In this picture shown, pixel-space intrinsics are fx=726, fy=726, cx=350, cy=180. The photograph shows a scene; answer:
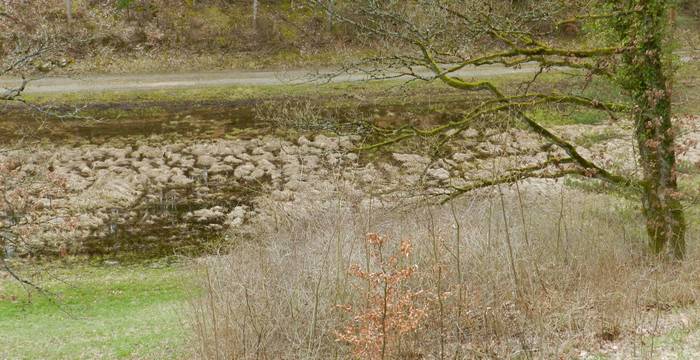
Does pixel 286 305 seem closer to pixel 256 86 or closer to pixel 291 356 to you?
pixel 291 356

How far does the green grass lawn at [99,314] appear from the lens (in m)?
10.9

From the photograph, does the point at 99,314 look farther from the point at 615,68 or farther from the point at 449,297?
the point at 615,68

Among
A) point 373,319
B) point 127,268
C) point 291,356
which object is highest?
point 373,319

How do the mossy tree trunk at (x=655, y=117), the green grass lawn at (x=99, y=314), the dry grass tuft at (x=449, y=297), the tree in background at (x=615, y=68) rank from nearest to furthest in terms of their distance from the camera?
the dry grass tuft at (x=449, y=297) → the mossy tree trunk at (x=655, y=117) → the tree in background at (x=615, y=68) → the green grass lawn at (x=99, y=314)

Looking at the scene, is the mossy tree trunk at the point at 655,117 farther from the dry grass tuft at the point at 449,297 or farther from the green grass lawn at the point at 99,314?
the green grass lawn at the point at 99,314

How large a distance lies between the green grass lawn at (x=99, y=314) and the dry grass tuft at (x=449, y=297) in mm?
1444

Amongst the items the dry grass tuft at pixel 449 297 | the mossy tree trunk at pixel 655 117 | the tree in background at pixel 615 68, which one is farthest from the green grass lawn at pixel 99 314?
the mossy tree trunk at pixel 655 117

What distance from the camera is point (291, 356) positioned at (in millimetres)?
8164

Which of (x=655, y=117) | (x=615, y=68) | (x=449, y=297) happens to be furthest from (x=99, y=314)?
(x=655, y=117)

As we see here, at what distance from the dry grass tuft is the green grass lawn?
1444 millimetres

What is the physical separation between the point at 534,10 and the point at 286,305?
20.3 feet

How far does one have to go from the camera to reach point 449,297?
8.43m

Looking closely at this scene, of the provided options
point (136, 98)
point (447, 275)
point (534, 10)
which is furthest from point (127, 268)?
point (136, 98)

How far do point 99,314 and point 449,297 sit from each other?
23.4 feet
